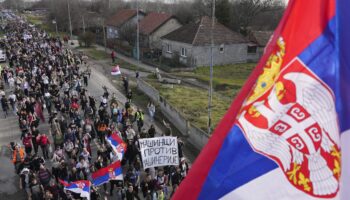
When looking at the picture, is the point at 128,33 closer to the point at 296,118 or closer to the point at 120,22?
the point at 120,22

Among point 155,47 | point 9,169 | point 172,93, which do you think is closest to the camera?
point 9,169

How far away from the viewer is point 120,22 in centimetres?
6138

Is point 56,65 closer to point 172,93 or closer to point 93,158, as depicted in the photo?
point 172,93

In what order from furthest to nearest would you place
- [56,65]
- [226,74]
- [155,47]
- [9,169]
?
1. [155,47]
2. [226,74]
3. [56,65]
4. [9,169]

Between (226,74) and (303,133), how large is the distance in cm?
3769

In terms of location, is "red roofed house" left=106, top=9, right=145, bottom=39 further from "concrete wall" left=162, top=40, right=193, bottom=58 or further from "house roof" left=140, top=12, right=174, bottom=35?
"concrete wall" left=162, top=40, right=193, bottom=58

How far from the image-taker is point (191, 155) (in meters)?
18.4

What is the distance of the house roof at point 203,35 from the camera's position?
1703 inches

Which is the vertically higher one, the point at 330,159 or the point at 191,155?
the point at 330,159

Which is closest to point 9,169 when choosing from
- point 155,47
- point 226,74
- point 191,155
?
point 191,155

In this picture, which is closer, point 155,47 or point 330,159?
point 330,159

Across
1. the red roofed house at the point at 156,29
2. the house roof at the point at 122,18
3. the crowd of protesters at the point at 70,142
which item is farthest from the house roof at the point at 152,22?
the crowd of protesters at the point at 70,142

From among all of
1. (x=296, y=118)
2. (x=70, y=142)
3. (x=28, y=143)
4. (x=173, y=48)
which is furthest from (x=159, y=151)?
(x=173, y=48)

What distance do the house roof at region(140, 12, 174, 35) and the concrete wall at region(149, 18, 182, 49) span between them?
17.6 inches
